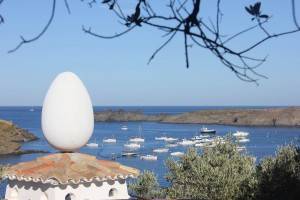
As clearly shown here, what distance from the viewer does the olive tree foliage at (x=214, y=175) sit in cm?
2011

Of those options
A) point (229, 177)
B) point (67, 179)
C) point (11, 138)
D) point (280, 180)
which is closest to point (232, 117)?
point (11, 138)

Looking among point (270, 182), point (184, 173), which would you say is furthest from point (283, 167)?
point (184, 173)

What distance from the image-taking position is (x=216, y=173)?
68.8 ft

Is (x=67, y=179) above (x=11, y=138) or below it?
above

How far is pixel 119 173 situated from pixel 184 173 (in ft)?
41.3

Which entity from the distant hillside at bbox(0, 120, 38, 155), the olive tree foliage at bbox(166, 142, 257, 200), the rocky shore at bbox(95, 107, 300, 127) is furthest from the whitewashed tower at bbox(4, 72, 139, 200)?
the rocky shore at bbox(95, 107, 300, 127)

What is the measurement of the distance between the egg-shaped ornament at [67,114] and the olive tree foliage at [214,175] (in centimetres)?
896

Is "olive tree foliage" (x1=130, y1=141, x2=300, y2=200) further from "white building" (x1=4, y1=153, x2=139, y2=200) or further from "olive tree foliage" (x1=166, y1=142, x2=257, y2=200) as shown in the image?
"white building" (x1=4, y1=153, x2=139, y2=200)

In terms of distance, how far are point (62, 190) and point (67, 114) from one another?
1.44 m

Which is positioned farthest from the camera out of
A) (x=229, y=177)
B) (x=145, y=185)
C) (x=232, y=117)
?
(x=232, y=117)

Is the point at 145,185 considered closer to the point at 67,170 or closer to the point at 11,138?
the point at 67,170

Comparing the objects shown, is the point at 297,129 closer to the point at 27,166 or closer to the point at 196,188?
the point at 196,188

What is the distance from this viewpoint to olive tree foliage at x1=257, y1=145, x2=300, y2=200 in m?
17.5

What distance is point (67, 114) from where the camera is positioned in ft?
35.9
